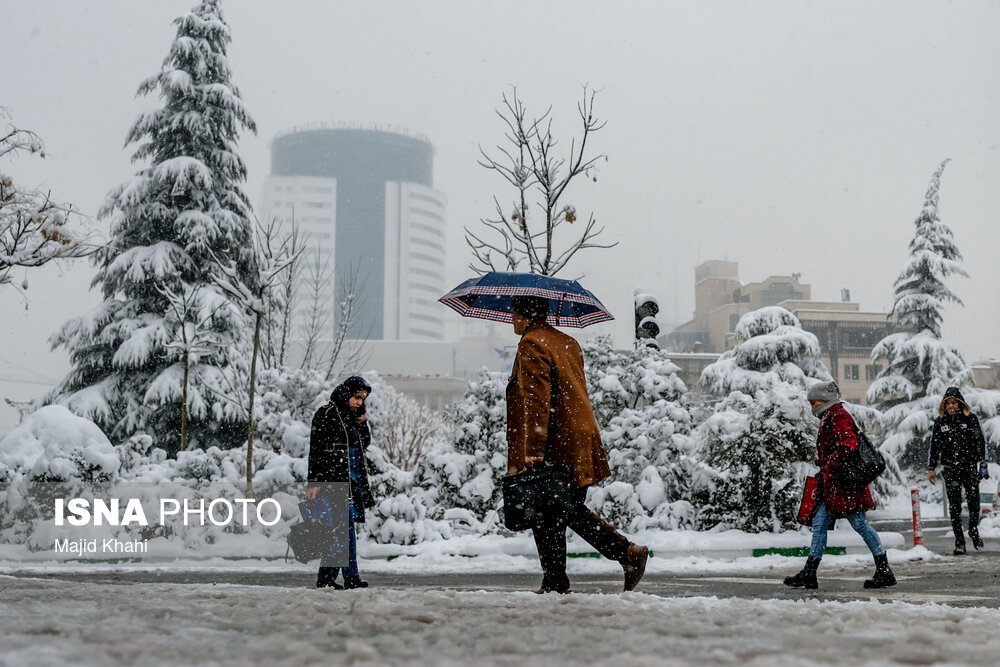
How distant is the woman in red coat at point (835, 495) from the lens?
289 inches

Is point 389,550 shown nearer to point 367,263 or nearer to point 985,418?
point 985,418

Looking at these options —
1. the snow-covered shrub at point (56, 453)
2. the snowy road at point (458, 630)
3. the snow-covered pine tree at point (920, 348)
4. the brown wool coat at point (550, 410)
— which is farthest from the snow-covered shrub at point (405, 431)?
the snowy road at point (458, 630)

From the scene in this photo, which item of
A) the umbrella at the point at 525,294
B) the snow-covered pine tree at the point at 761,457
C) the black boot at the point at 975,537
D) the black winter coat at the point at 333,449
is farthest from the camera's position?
the snow-covered pine tree at the point at 761,457

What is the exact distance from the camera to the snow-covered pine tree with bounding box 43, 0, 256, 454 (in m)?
21.4

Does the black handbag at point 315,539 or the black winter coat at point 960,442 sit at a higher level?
the black winter coat at point 960,442

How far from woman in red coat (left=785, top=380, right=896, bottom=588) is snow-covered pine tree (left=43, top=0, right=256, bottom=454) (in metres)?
15.6

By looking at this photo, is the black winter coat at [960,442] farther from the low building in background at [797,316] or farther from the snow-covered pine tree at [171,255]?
the low building in background at [797,316]

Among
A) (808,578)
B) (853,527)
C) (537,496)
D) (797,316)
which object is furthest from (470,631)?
(797,316)

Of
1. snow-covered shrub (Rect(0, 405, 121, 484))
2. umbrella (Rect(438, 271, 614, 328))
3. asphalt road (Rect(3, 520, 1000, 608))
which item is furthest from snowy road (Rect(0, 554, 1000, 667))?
snow-covered shrub (Rect(0, 405, 121, 484))

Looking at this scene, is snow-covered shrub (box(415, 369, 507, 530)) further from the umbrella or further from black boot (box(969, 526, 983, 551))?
black boot (box(969, 526, 983, 551))

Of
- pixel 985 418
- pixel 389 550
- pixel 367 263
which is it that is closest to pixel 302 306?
pixel 367 263

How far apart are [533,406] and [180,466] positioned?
30.1 ft

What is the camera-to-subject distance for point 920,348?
1137 inches

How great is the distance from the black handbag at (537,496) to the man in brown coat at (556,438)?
1.9 inches
